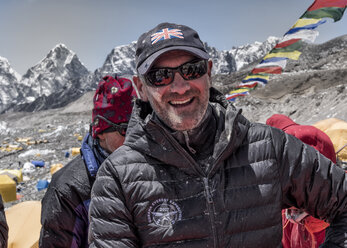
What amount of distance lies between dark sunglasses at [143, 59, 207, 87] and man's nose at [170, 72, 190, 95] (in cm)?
2

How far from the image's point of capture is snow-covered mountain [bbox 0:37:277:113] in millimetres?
146000

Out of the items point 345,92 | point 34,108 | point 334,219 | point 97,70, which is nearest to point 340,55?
point 345,92

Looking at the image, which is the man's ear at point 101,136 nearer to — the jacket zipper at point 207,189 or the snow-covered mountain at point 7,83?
the jacket zipper at point 207,189

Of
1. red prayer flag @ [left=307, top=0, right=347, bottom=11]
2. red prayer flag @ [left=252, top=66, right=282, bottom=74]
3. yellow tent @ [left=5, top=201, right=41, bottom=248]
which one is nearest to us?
yellow tent @ [left=5, top=201, right=41, bottom=248]

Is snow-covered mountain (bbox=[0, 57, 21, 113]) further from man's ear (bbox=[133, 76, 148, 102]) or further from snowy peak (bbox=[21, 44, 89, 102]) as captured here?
man's ear (bbox=[133, 76, 148, 102])

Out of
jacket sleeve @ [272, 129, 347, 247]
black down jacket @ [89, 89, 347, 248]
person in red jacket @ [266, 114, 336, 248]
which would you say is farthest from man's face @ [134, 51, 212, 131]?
person in red jacket @ [266, 114, 336, 248]

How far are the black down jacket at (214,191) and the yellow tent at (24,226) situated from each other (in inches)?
148

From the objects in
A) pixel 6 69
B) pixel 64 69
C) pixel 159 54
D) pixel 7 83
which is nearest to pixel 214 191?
pixel 159 54

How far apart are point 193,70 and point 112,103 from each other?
120 cm

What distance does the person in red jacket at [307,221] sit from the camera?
2.12 meters

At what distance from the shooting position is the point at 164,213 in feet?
4.58

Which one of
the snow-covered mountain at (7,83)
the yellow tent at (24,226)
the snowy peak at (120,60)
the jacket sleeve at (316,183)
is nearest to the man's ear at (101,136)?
the jacket sleeve at (316,183)

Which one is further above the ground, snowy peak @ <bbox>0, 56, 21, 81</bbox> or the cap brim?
snowy peak @ <bbox>0, 56, 21, 81</bbox>

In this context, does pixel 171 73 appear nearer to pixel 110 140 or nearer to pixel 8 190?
pixel 110 140
